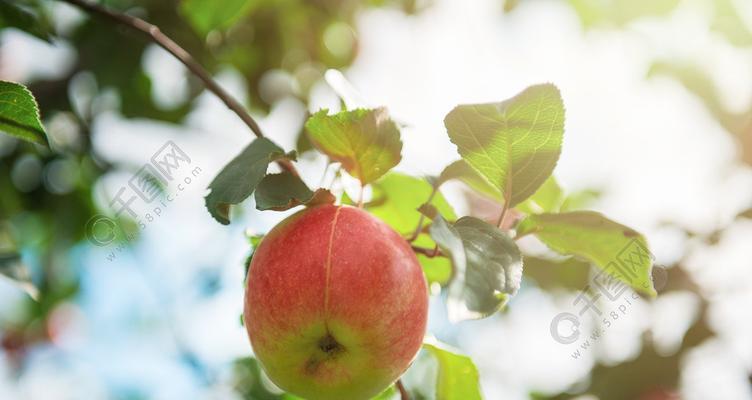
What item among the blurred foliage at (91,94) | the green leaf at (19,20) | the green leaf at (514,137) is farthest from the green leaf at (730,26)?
the green leaf at (19,20)

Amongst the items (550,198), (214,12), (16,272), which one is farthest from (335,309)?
(214,12)

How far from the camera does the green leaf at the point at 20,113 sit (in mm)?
1047

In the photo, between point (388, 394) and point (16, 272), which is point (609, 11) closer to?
point (388, 394)

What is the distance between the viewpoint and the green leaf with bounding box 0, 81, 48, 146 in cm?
105

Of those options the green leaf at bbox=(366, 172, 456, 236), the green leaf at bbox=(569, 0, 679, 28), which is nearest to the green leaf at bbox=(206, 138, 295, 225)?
the green leaf at bbox=(366, 172, 456, 236)

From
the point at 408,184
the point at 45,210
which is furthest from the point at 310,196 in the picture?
the point at 45,210

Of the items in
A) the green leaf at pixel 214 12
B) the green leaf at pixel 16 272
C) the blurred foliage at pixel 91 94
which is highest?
the green leaf at pixel 214 12

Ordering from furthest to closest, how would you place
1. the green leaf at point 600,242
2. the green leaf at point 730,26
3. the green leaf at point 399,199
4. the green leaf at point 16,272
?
the green leaf at point 730,26, the green leaf at point 399,199, the green leaf at point 16,272, the green leaf at point 600,242

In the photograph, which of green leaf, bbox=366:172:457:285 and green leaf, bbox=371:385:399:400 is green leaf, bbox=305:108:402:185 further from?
green leaf, bbox=371:385:399:400

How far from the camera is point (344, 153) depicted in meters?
1.14

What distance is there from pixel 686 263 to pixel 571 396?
601 mm

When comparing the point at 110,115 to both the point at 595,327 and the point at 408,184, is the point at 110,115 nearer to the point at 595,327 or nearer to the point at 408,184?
the point at 408,184

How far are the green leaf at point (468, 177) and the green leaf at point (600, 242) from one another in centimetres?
9

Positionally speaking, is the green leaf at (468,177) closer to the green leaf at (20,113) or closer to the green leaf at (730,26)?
the green leaf at (20,113)
